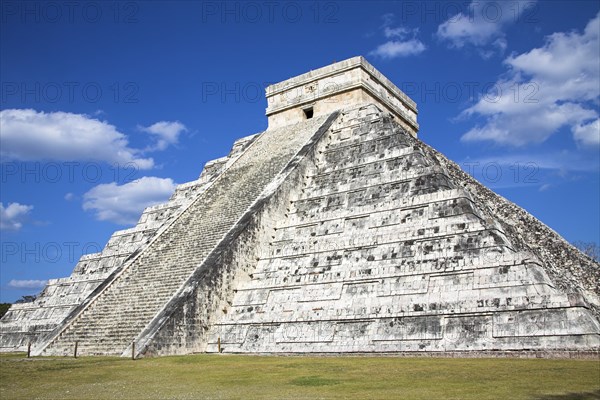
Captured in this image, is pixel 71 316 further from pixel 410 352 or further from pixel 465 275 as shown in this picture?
pixel 465 275

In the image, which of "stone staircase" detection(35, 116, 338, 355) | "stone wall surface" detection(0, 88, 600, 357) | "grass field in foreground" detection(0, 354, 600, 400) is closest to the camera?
"grass field in foreground" detection(0, 354, 600, 400)

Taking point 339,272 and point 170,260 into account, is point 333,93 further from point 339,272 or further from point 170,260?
point 339,272

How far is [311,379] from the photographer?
7723mm

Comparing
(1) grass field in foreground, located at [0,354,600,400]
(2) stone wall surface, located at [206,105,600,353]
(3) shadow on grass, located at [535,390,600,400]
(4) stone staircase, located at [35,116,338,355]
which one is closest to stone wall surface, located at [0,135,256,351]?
(4) stone staircase, located at [35,116,338,355]

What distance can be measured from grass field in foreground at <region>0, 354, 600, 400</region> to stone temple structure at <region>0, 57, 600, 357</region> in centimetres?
91

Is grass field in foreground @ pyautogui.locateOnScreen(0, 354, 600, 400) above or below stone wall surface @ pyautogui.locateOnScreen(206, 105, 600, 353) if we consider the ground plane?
below

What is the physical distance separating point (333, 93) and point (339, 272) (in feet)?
31.9

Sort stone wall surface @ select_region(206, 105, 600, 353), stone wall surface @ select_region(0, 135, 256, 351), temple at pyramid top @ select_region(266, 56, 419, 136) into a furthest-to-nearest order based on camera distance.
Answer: temple at pyramid top @ select_region(266, 56, 419, 136) < stone wall surface @ select_region(0, 135, 256, 351) < stone wall surface @ select_region(206, 105, 600, 353)

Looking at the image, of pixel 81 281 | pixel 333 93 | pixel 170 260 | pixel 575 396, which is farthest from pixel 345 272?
pixel 81 281

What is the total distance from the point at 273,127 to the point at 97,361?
13259 mm

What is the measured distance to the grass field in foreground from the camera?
638 cm

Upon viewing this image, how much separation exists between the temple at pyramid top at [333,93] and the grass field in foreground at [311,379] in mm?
11993

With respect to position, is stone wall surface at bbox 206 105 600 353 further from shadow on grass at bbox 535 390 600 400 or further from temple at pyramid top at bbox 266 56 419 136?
temple at pyramid top at bbox 266 56 419 136

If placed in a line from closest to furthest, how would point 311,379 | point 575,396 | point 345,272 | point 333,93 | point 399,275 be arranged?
point 575,396 → point 311,379 → point 399,275 → point 345,272 → point 333,93
